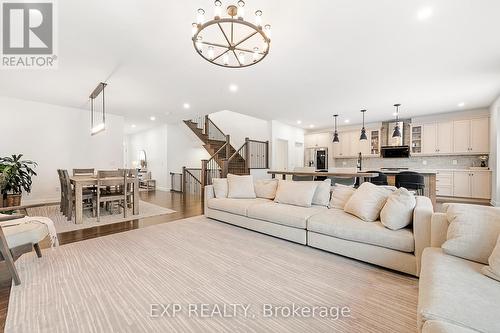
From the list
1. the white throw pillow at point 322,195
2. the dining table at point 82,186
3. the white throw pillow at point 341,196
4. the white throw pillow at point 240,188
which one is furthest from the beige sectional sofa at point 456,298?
the dining table at point 82,186

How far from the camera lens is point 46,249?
273 cm

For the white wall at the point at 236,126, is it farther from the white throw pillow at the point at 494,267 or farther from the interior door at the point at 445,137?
the white throw pillow at the point at 494,267

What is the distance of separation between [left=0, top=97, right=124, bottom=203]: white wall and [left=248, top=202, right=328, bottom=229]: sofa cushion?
604 centimetres

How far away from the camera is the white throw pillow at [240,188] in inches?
161

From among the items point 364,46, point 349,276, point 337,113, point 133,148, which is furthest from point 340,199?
point 133,148

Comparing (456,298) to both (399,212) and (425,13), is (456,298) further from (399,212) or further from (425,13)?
(425,13)

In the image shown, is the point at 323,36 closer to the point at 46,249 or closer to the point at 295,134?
the point at 46,249

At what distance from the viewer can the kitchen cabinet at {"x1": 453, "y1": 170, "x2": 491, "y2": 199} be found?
5879mm

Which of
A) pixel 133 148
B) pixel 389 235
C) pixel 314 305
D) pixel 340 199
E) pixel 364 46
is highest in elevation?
pixel 364 46

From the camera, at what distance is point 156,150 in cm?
956

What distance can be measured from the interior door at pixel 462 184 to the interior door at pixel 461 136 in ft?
2.24

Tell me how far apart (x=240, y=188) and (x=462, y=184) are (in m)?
6.71

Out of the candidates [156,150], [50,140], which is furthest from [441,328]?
[156,150]

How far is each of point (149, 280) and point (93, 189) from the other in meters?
3.61
